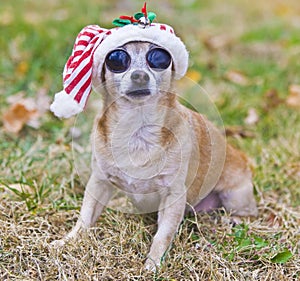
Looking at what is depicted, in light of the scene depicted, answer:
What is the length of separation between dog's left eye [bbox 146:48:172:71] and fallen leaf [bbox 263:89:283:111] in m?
1.97

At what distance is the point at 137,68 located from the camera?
2.06 metres

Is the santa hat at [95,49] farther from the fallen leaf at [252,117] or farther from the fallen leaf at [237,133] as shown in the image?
→ the fallen leaf at [252,117]

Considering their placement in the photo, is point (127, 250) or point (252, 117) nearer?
point (127, 250)

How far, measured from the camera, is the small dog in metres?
2.07

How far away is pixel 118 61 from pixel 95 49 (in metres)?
0.10

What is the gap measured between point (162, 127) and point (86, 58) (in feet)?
1.35

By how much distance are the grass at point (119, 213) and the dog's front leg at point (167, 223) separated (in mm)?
47

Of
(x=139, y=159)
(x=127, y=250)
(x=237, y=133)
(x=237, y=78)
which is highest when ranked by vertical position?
(x=139, y=159)

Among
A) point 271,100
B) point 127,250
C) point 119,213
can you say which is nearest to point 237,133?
point 271,100

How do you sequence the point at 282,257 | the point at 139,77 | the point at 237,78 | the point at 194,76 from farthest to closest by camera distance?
the point at 237,78 < the point at 194,76 < the point at 282,257 < the point at 139,77

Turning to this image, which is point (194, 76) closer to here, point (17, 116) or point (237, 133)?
point (237, 133)

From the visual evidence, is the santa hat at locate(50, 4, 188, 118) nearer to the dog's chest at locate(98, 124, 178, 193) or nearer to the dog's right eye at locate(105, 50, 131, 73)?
the dog's right eye at locate(105, 50, 131, 73)

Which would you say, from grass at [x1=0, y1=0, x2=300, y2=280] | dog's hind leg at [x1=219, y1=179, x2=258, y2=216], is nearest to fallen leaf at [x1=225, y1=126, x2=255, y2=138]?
grass at [x1=0, y1=0, x2=300, y2=280]

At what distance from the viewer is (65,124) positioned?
136 inches
